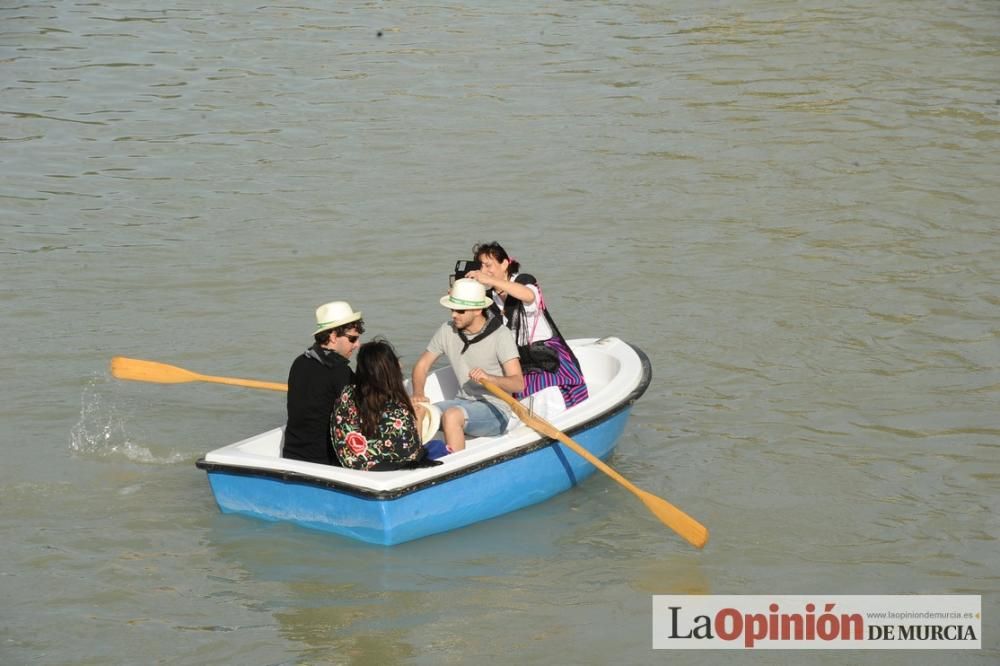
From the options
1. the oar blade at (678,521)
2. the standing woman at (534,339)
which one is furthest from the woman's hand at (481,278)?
the oar blade at (678,521)

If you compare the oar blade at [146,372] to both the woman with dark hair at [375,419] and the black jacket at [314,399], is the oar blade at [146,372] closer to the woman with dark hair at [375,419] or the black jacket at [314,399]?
the black jacket at [314,399]

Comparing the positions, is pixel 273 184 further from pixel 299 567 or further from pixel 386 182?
pixel 299 567

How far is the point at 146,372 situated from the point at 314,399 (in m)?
1.87

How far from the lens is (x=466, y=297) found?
24.0ft

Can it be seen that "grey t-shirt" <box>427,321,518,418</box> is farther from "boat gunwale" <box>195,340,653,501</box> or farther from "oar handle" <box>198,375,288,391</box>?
"oar handle" <box>198,375,288,391</box>

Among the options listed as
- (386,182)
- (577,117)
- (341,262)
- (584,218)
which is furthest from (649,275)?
(577,117)

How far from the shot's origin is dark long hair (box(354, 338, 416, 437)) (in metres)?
6.70

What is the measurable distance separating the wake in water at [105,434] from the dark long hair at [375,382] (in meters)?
1.85

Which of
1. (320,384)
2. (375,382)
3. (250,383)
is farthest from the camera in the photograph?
(250,383)

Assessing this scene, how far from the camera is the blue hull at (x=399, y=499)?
22.1 ft

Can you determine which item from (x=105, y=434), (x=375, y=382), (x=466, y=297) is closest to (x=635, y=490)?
(x=466, y=297)

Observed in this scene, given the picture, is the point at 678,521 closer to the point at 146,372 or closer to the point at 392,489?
the point at 392,489

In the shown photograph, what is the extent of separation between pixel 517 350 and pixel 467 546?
3.69ft

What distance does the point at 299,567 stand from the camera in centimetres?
680
